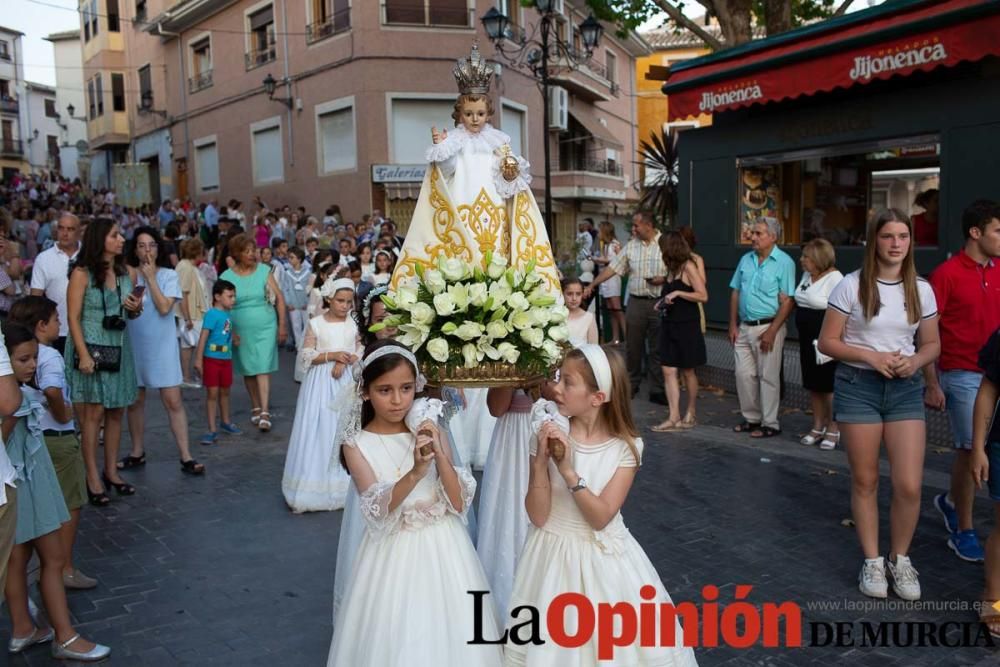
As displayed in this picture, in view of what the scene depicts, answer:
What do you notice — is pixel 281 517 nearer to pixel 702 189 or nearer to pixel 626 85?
pixel 702 189

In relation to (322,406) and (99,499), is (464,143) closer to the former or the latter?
(322,406)

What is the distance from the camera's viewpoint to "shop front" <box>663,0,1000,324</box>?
8594mm

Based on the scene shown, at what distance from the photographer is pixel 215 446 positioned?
26.1ft

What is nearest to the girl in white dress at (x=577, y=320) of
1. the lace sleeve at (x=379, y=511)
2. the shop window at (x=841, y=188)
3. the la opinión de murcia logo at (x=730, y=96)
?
the lace sleeve at (x=379, y=511)

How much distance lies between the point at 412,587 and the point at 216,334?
572cm

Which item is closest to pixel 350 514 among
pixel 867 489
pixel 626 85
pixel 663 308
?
pixel 867 489

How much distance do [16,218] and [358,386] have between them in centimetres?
1831

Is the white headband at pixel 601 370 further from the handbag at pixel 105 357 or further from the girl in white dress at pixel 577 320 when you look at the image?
the handbag at pixel 105 357

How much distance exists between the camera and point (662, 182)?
55.3ft

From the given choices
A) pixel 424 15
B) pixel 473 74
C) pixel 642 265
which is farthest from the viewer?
pixel 424 15

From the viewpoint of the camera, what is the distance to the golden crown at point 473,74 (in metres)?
4.63

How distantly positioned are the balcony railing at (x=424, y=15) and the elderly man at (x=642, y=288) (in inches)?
586

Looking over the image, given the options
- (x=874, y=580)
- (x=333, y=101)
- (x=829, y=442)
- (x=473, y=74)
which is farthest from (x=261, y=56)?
(x=874, y=580)

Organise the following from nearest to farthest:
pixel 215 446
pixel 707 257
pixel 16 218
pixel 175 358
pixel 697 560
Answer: pixel 697 560 → pixel 175 358 → pixel 215 446 → pixel 707 257 → pixel 16 218
